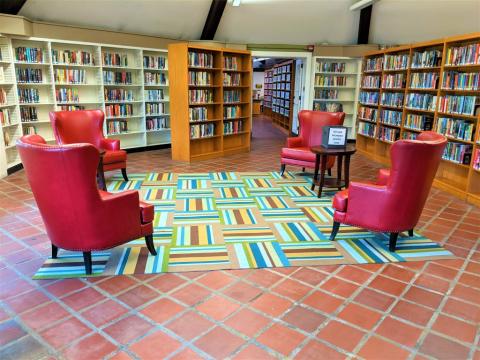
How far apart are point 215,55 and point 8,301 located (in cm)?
590

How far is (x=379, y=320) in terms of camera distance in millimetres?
2381

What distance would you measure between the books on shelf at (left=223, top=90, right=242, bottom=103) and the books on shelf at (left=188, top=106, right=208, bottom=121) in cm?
57

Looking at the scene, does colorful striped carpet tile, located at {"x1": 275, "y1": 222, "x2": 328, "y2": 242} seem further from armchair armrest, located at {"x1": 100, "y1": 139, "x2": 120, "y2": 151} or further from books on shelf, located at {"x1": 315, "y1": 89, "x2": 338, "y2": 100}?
books on shelf, located at {"x1": 315, "y1": 89, "x2": 338, "y2": 100}

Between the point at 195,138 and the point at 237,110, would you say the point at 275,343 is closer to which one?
the point at 195,138

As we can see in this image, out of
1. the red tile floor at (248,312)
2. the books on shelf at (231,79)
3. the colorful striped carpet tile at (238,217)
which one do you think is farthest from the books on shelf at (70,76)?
the colorful striped carpet tile at (238,217)

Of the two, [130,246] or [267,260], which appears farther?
[130,246]

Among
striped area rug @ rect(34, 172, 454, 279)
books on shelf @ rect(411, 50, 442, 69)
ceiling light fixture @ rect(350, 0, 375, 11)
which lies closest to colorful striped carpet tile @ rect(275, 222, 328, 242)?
striped area rug @ rect(34, 172, 454, 279)

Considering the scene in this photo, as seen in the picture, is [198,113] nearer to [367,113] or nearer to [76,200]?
[367,113]

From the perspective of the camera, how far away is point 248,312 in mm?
2455

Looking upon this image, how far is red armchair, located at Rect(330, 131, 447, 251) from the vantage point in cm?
307

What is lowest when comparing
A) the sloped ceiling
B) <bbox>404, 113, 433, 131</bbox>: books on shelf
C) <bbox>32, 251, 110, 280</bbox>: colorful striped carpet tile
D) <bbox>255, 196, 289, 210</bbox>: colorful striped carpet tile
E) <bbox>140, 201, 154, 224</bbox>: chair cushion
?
<bbox>32, 251, 110, 280</bbox>: colorful striped carpet tile

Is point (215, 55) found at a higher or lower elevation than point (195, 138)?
higher

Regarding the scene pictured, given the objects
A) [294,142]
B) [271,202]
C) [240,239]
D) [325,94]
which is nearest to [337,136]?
[294,142]

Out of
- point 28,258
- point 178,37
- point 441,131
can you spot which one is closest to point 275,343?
point 28,258
